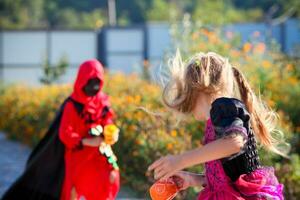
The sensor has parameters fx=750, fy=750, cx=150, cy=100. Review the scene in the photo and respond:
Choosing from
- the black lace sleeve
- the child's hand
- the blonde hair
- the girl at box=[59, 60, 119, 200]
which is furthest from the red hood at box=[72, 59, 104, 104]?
the black lace sleeve

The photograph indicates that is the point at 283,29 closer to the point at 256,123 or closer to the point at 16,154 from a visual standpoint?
the point at 16,154

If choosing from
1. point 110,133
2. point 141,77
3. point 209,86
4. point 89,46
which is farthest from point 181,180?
point 89,46

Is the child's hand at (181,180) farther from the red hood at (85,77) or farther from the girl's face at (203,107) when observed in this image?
the red hood at (85,77)

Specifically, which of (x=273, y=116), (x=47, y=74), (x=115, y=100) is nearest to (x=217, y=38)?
(x=115, y=100)

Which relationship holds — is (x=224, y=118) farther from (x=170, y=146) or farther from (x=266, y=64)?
(x=266, y=64)

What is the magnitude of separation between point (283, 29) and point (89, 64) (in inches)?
776

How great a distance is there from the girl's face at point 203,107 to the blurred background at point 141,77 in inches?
41.6

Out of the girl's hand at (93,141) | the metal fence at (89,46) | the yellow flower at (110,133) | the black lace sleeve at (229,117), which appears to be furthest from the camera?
the metal fence at (89,46)

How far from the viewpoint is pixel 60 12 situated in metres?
59.5

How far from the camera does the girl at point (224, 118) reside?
10.3 ft

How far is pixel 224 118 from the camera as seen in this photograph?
10.2ft

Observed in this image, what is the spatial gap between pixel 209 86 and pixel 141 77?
10.3 m

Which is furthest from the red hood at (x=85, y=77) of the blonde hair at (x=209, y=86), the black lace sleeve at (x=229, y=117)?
the black lace sleeve at (x=229, y=117)

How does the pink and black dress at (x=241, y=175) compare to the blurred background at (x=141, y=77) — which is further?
the blurred background at (x=141, y=77)
